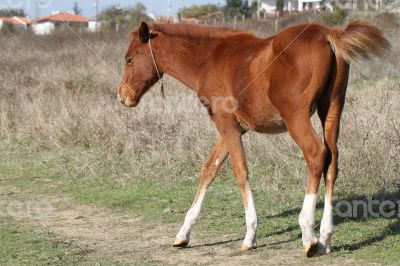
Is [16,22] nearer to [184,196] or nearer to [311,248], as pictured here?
[184,196]

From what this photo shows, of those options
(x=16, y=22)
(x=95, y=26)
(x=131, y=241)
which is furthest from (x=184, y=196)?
(x=16, y=22)

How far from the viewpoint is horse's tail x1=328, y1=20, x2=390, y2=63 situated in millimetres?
6297

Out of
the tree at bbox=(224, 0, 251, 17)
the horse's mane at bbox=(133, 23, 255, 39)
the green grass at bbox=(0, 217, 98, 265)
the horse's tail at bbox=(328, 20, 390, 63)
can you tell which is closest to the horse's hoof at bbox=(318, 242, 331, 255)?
the horse's tail at bbox=(328, 20, 390, 63)

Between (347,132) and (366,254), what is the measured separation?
12.9 ft

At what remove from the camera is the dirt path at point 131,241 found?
Result: 655 cm

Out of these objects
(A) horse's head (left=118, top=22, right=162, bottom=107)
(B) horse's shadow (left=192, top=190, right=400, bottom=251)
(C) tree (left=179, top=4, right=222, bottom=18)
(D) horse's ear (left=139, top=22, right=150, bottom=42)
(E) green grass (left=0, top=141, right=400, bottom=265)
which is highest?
(D) horse's ear (left=139, top=22, right=150, bottom=42)

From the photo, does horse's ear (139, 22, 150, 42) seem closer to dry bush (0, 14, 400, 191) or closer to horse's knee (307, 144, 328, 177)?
horse's knee (307, 144, 328, 177)

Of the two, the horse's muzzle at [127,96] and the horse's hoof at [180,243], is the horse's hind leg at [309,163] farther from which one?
the horse's muzzle at [127,96]

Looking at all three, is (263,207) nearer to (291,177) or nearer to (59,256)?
(291,177)

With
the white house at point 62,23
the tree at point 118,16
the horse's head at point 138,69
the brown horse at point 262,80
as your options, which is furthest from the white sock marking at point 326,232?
the tree at point 118,16

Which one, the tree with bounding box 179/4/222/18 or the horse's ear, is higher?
the horse's ear

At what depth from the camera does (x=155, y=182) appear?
10109 mm

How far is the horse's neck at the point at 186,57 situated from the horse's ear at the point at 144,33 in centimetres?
15

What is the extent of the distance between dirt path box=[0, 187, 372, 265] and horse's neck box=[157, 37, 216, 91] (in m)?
1.64
